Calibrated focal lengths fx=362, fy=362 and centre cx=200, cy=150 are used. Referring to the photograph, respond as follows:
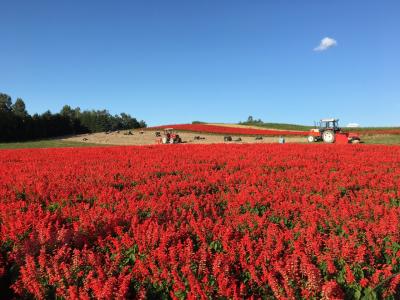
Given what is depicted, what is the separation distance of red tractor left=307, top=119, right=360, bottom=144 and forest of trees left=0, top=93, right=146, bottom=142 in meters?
56.9

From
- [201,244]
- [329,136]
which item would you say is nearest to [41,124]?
[329,136]

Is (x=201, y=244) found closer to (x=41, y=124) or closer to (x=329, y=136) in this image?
(x=329, y=136)

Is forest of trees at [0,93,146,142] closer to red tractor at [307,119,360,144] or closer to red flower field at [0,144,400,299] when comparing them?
red tractor at [307,119,360,144]

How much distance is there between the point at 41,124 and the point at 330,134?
64.5 m

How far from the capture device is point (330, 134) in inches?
1257

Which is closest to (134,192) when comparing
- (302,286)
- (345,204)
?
(345,204)

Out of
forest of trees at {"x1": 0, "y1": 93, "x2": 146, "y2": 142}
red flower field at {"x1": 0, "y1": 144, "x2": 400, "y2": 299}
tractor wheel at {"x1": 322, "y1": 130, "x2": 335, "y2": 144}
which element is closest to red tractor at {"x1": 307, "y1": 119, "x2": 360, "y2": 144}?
tractor wheel at {"x1": 322, "y1": 130, "x2": 335, "y2": 144}

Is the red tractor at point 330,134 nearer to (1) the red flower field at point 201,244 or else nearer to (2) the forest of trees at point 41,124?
(1) the red flower field at point 201,244

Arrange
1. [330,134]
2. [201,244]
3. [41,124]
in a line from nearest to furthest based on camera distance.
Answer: [201,244], [330,134], [41,124]

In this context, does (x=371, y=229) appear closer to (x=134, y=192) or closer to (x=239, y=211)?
(x=239, y=211)

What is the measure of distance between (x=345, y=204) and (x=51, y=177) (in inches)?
345

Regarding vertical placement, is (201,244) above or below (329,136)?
below

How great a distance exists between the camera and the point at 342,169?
1293 cm

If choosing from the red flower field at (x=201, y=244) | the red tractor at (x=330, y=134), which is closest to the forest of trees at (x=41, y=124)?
the red tractor at (x=330, y=134)
